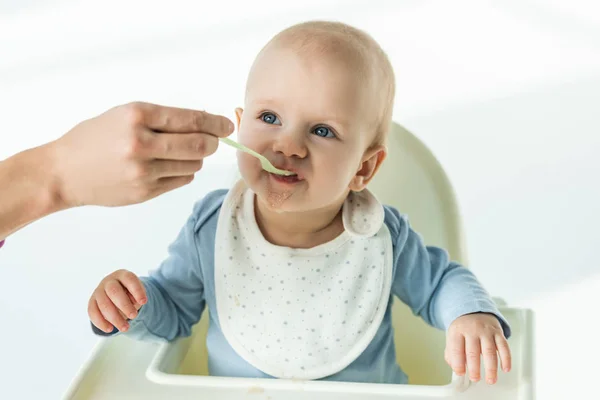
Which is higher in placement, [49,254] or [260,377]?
[260,377]

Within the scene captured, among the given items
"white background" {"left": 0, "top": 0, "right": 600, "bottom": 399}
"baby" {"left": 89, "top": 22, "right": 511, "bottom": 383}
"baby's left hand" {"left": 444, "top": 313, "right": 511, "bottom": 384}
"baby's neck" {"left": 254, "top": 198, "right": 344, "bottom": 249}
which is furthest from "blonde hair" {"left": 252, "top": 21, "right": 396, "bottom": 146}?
"white background" {"left": 0, "top": 0, "right": 600, "bottom": 399}

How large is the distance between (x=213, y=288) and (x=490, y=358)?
34cm

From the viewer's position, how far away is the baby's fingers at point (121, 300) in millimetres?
908

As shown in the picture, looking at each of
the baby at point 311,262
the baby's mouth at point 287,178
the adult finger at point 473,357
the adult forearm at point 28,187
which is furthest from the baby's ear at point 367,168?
the adult forearm at point 28,187

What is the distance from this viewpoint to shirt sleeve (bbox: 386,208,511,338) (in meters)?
1.01

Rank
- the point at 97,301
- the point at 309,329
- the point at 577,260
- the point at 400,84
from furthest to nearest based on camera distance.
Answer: the point at 400,84
the point at 577,260
the point at 309,329
the point at 97,301

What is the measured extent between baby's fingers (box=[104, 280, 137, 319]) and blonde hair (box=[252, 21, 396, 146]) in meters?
0.30

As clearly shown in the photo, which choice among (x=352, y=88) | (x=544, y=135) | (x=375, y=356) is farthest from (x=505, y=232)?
(x=352, y=88)

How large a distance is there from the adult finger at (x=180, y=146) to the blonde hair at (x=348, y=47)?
210 millimetres

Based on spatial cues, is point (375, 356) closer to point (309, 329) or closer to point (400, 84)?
point (309, 329)

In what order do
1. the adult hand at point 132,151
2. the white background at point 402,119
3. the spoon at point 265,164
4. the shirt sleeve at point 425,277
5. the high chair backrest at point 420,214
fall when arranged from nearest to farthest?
the adult hand at point 132,151, the spoon at point 265,164, the shirt sleeve at point 425,277, the high chair backrest at point 420,214, the white background at point 402,119

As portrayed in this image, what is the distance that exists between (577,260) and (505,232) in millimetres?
175

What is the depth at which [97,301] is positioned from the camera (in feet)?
3.02

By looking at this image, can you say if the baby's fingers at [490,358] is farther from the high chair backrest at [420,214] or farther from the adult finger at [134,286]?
the adult finger at [134,286]
